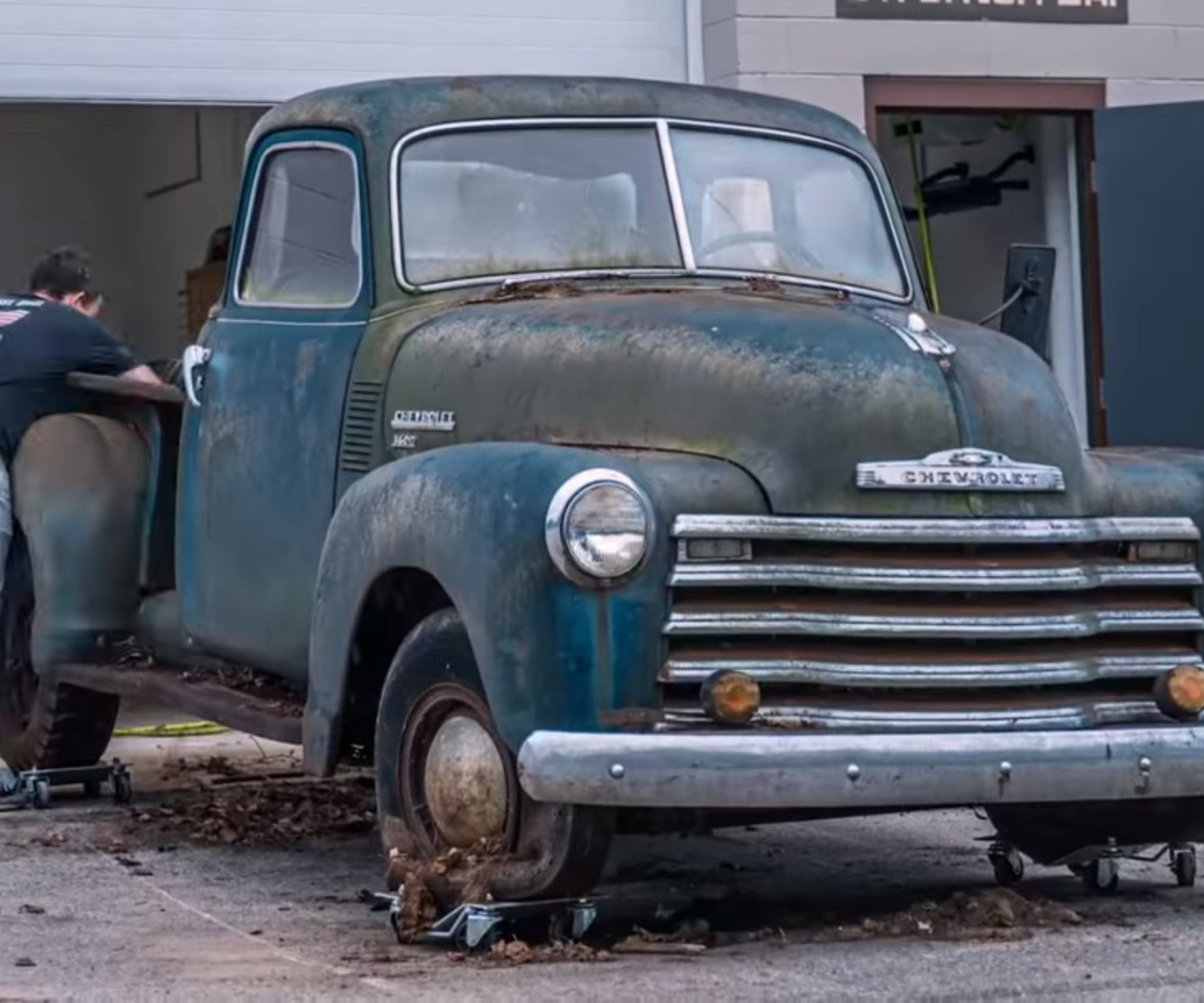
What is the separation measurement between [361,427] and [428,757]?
1139 mm

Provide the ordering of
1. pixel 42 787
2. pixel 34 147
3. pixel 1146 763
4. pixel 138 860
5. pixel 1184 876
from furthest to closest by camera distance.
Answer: pixel 34 147 → pixel 42 787 → pixel 138 860 → pixel 1184 876 → pixel 1146 763

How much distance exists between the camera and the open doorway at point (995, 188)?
12609 millimetres

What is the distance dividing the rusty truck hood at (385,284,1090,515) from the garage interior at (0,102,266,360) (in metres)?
9.00

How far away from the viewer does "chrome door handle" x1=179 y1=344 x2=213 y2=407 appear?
301 inches

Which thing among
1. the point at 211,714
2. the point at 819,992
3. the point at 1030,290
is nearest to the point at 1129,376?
the point at 1030,290

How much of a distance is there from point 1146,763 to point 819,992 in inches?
38.0

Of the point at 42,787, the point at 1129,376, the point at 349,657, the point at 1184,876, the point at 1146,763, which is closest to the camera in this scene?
the point at 1146,763

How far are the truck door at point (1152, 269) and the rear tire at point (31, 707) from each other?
5.47m

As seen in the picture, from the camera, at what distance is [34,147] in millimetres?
15906

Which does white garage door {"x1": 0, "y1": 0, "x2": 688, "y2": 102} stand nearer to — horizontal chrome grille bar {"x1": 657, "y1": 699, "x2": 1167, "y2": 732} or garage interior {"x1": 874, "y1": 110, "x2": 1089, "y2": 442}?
garage interior {"x1": 874, "y1": 110, "x2": 1089, "y2": 442}

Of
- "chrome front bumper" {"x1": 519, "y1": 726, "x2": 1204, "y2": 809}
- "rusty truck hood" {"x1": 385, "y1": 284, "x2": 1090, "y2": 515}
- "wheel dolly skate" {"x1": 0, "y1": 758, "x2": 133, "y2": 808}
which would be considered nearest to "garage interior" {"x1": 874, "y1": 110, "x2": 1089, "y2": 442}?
"wheel dolly skate" {"x1": 0, "y1": 758, "x2": 133, "y2": 808}

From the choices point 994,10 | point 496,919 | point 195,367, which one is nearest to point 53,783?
point 195,367

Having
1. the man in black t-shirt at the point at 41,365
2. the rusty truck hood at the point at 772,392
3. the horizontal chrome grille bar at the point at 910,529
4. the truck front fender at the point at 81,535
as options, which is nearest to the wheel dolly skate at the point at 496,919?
the horizontal chrome grille bar at the point at 910,529

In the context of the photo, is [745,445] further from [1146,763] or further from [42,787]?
[42,787]
